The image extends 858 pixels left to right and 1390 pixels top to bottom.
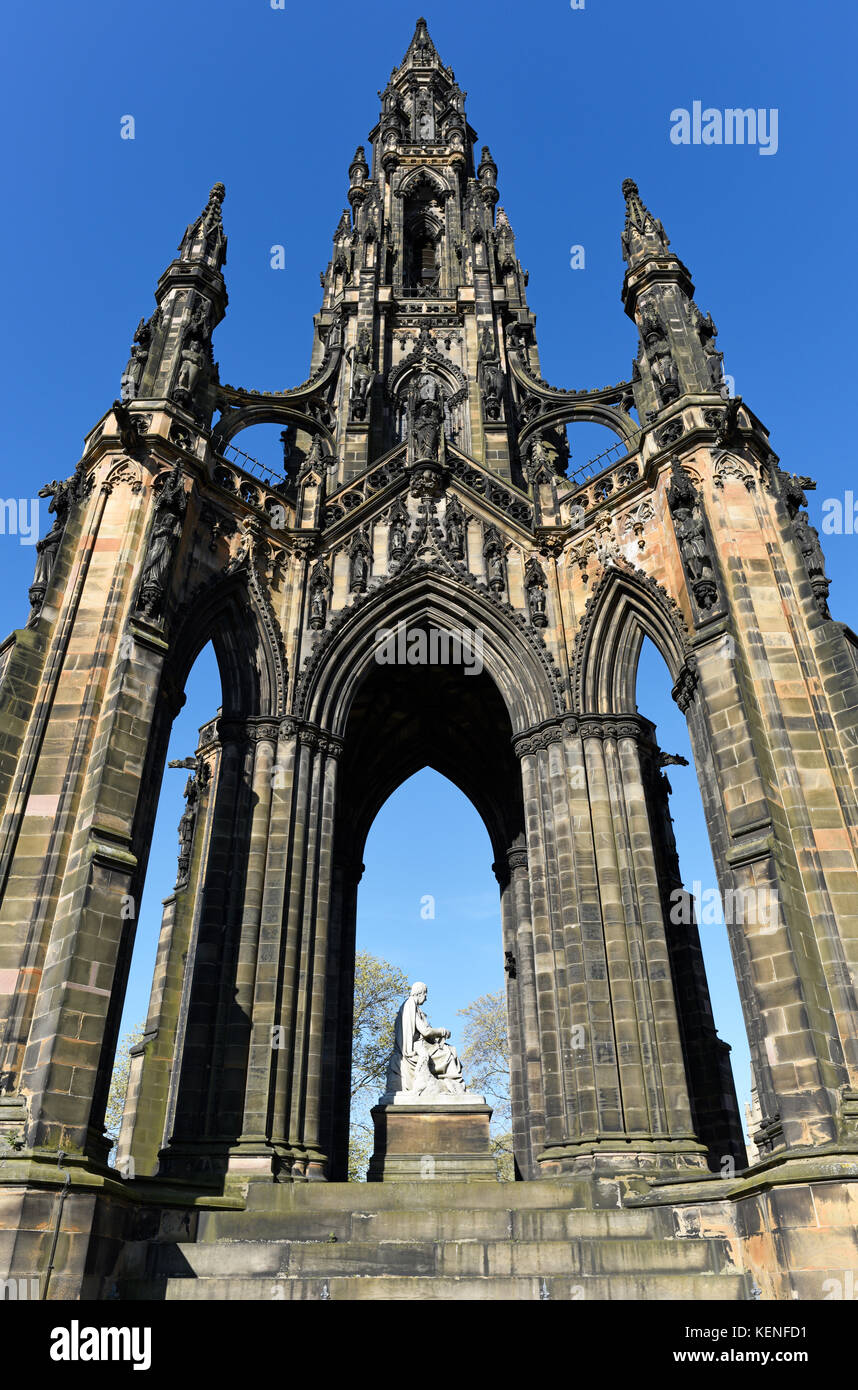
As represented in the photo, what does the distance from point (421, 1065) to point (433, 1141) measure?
3.73 ft

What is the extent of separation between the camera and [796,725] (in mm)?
12297

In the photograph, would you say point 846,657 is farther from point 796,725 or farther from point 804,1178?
point 804,1178

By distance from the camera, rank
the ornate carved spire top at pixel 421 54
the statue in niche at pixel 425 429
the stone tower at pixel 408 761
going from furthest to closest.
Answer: the ornate carved spire top at pixel 421 54 < the statue in niche at pixel 425 429 < the stone tower at pixel 408 761

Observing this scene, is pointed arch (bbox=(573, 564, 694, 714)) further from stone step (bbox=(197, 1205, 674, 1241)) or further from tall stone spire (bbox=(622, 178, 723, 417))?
stone step (bbox=(197, 1205, 674, 1241))

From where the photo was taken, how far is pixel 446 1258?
10.4m

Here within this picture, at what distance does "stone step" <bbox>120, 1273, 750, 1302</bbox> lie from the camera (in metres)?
9.70

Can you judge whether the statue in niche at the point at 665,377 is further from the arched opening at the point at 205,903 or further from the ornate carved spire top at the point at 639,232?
the arched opening at the point at 205,903

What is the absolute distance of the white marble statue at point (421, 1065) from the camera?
Answer: 14211mm

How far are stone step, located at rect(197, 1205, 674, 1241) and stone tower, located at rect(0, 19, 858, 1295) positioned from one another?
0.54 m

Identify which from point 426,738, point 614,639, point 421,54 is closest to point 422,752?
point 426,738

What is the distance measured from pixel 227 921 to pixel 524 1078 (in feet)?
24.0

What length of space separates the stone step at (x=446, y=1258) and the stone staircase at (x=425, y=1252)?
0.01 m

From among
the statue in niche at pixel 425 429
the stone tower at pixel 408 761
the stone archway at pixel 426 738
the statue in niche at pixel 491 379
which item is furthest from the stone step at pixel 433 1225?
the statue in niche at pixel 491 379
